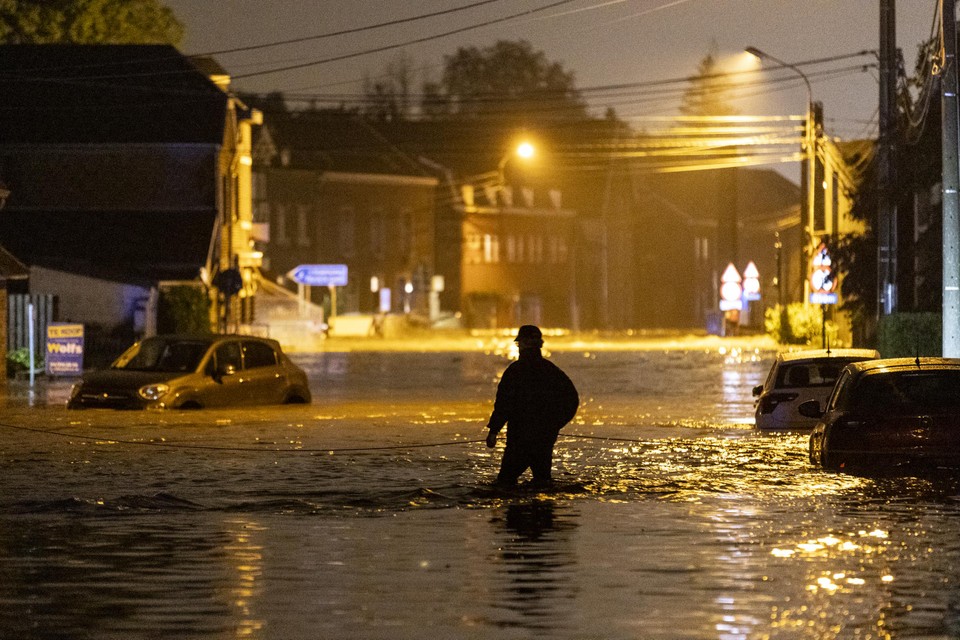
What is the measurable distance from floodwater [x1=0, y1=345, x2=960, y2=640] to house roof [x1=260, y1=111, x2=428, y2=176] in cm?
7003

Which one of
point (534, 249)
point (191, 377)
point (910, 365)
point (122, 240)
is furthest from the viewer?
point (534, 249)

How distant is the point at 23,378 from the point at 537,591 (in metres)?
33.4

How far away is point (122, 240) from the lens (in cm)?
5934

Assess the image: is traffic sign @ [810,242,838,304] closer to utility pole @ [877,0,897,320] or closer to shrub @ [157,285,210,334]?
utility pole @ [877,0,897,320]

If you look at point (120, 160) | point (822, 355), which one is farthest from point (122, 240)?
point (822, 355)

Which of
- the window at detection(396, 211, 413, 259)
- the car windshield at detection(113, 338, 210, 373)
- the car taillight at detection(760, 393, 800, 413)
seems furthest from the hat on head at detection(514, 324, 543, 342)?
the window at detection(396, 211, 413, 259)

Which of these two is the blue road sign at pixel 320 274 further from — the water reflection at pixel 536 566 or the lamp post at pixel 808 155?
the water reflection at pixel 536 566

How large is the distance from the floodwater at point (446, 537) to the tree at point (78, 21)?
51.2m

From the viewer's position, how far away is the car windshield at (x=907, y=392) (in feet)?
58.2

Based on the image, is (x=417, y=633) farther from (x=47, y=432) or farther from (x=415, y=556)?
(x=47, y=432)

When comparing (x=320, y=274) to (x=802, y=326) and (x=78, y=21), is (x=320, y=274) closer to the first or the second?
(x=78, y=21)

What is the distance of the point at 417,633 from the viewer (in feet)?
31.8

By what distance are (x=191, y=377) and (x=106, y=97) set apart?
3652 cm

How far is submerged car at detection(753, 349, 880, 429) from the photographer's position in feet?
80.6
